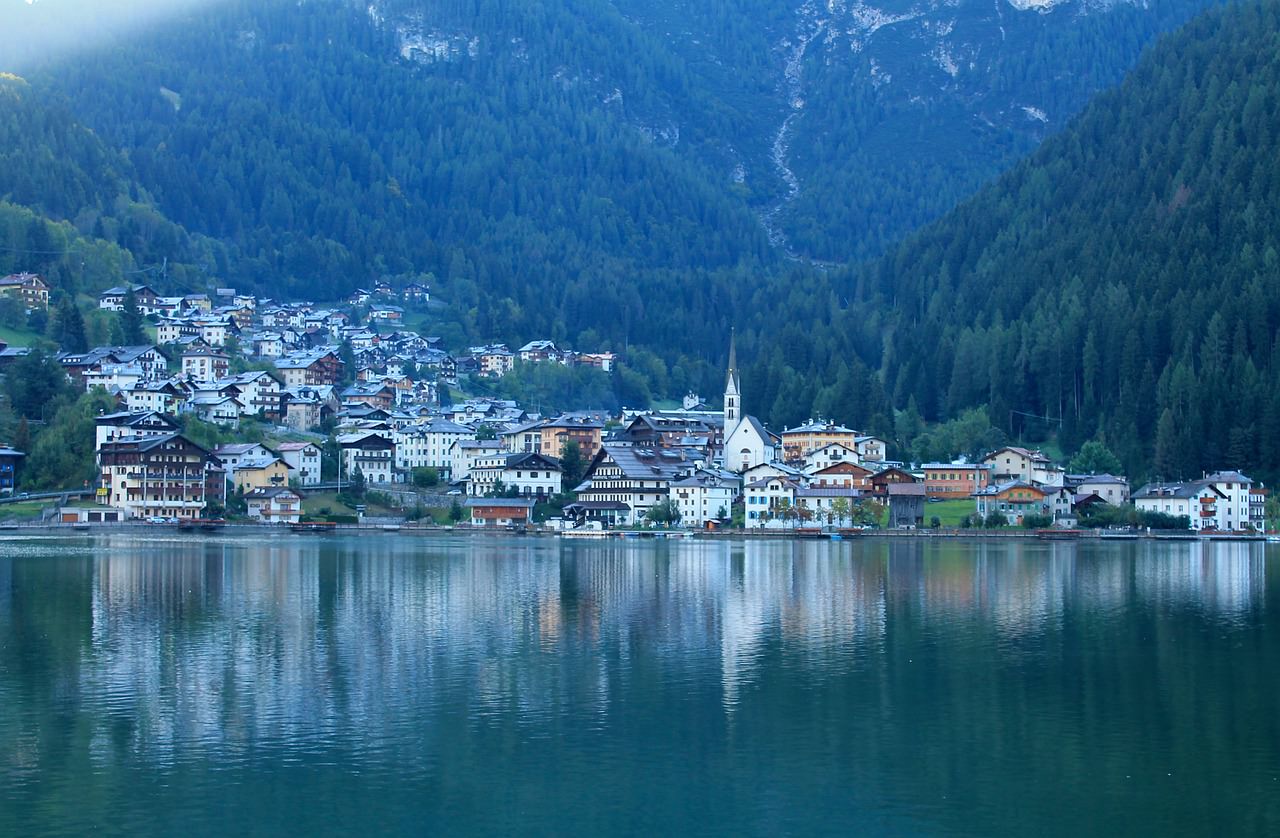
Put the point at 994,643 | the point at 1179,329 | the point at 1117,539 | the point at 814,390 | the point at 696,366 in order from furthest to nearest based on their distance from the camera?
the point at 696,366 < the point at 814,390 < the point at 1179,329 < the point at 1117,539 < the point at 994,643

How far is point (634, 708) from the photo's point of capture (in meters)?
26.5

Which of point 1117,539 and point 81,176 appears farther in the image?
point 81,176

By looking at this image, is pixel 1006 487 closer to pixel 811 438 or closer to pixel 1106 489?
pixel 1106 489

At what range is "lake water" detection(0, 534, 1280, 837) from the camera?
20.5 meters

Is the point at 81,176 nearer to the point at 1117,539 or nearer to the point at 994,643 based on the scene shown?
the point at 1117,539

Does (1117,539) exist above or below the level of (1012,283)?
below

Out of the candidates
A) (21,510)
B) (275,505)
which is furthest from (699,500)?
(21,510)

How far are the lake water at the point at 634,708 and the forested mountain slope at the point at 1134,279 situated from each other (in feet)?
163

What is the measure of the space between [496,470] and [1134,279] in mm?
49115

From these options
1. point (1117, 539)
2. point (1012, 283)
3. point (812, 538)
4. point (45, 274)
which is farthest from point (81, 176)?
point (1117, 539)

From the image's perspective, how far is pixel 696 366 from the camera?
16638cm

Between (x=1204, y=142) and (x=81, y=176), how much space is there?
103214 mm

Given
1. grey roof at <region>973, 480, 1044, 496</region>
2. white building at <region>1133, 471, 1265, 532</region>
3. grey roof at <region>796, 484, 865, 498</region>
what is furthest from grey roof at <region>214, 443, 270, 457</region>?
white building at <region>1133, 471, 1265, 532</region>

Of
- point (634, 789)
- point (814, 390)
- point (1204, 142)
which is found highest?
point (1204, 142)
